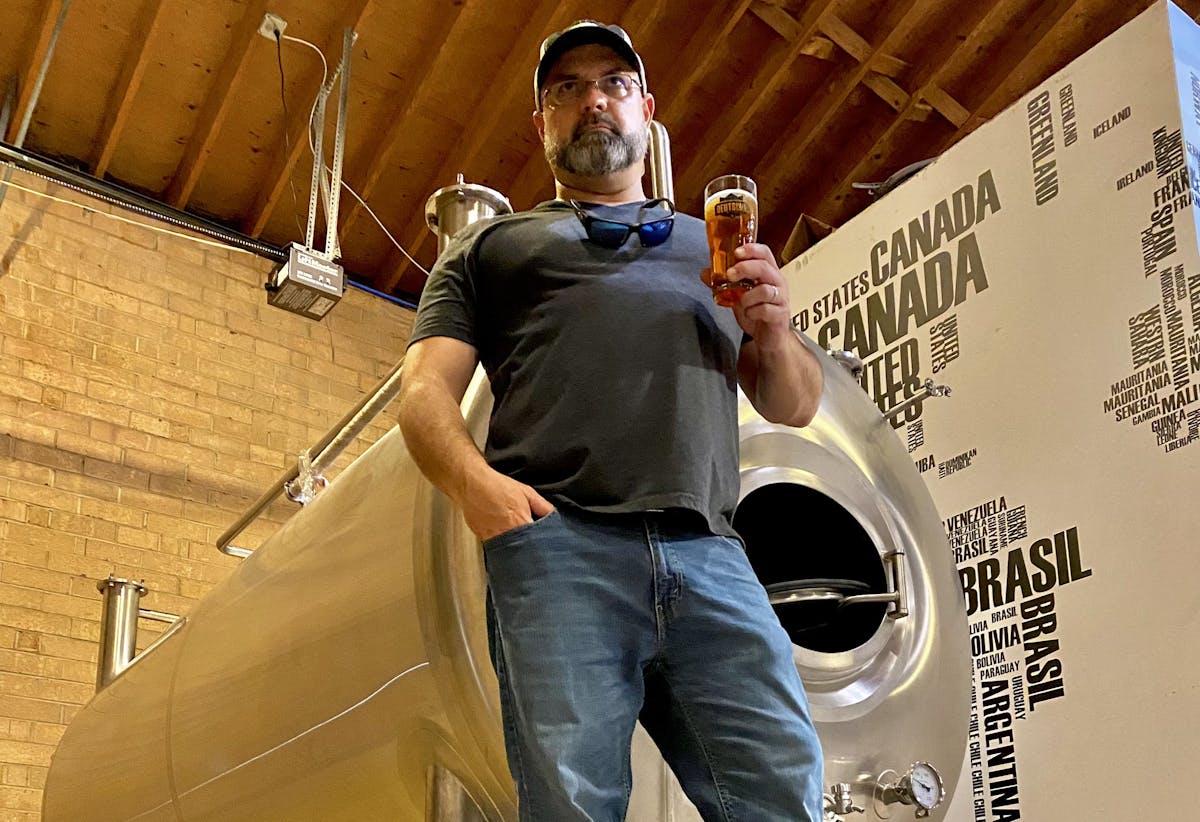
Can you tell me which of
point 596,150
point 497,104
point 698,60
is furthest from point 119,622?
point 698,60

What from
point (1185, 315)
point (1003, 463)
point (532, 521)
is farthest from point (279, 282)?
point (532, 521)

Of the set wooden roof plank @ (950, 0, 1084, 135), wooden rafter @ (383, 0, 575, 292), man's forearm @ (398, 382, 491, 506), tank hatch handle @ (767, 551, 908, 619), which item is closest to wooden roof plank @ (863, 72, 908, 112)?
wooden roof plank @ (950, 0, 1084, 135)

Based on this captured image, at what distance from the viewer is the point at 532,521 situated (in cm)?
147

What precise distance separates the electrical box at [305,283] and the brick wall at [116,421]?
1.72m

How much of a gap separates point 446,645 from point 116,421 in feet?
13.9

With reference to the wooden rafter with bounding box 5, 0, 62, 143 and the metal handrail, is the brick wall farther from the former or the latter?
the metal handrail

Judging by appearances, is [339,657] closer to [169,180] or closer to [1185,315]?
[1185,315]

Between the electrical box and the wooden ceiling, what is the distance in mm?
1656

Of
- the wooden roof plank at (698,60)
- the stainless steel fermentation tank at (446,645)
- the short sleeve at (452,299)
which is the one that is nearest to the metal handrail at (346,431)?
the stainless steel fermentation tank at (446,645)

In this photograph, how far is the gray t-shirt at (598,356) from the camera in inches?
59.7

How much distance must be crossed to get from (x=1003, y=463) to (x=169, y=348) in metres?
3.85

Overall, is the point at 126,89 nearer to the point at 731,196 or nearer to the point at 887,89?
the point at 887,89

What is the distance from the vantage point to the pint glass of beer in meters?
1.60

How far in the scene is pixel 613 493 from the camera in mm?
1493
